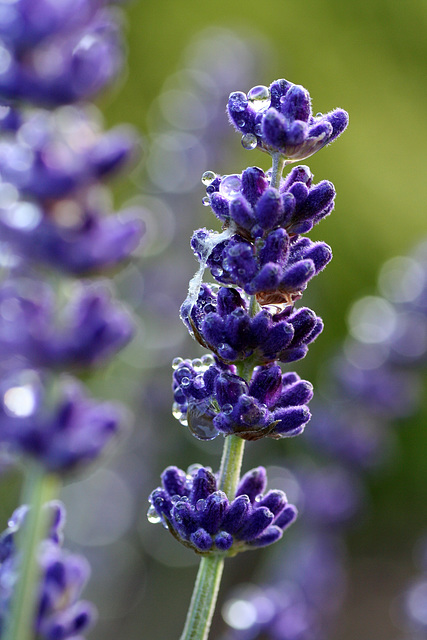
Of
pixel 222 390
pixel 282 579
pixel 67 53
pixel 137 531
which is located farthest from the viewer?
pixel 137 531

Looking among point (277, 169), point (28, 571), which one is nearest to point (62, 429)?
point (28, 571)

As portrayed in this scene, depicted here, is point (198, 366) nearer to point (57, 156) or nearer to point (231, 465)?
point (231, 465)

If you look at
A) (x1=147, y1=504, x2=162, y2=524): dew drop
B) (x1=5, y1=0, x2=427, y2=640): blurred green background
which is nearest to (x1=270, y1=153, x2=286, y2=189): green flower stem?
(x1=147, y1=504, x2=162, y2=524): dew drop

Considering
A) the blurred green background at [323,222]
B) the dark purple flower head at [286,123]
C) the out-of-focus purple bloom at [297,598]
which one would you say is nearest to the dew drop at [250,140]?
the dark purple flower head at [286,123]

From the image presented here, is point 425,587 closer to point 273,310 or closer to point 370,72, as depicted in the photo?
point 273,310

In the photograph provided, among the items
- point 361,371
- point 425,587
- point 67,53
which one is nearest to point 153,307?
point 361,371

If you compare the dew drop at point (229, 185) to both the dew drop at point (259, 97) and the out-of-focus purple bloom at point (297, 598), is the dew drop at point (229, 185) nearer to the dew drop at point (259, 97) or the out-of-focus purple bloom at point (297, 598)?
the dew drop at point (259, 97)
